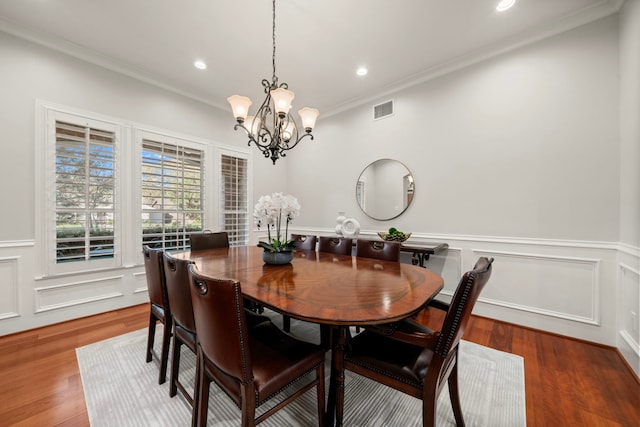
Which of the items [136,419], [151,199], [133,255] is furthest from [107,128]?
[136,419]

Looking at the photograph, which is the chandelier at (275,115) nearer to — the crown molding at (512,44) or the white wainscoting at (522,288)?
the crown molding at (512,44)

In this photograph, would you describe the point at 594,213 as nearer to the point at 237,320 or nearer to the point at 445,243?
the point at 445,243

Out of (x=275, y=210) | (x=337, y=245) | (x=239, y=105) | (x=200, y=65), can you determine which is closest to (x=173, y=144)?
(x=200, y=65)

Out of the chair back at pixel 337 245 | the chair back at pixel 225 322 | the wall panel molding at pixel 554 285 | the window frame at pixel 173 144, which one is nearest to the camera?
the chair back at pixel 225 322

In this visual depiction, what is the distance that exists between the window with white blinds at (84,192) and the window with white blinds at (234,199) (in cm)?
143

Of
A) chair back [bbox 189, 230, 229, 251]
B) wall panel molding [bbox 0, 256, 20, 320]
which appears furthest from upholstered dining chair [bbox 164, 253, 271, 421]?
wall panel molding [bbox 0, 256, 20, 320]

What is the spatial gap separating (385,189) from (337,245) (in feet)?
4.73

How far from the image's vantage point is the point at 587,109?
2.36 metres

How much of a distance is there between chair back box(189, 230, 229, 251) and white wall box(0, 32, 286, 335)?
1076 mm

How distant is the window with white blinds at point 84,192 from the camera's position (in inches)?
107

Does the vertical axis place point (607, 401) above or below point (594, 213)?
below

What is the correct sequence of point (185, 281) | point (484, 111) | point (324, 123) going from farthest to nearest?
point (324, 123) < point (484, 111) < point (185, 281)

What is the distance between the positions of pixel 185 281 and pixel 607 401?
278cm

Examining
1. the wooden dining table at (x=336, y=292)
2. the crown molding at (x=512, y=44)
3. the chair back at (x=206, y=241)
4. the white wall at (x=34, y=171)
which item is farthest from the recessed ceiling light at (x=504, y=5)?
the white wall at (x=34, y=171)
